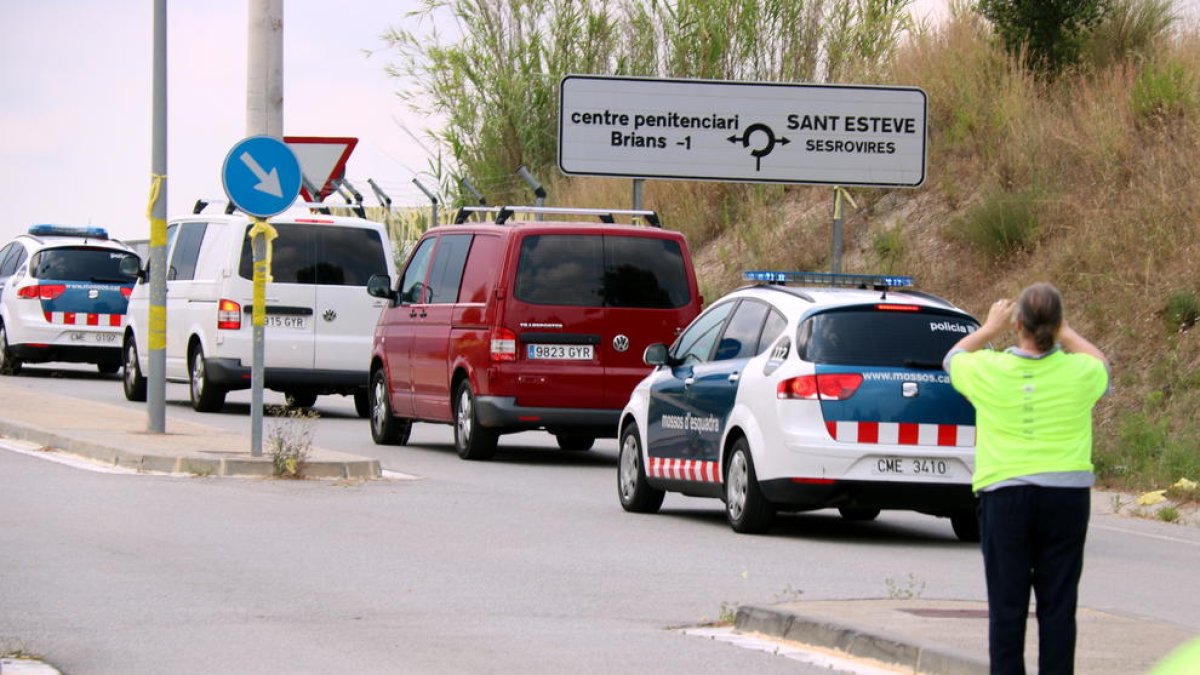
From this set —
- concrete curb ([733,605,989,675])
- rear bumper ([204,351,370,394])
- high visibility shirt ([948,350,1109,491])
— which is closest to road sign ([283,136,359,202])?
rear bumper ([204,351,370,394])

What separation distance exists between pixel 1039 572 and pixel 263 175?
11.2 m

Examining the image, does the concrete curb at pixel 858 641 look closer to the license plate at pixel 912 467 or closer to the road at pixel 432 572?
the road at pixel 432 572

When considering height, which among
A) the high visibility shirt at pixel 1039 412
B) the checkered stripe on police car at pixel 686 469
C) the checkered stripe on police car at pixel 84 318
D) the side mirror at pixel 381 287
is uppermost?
the high visibility shirt at pixel 1039 412

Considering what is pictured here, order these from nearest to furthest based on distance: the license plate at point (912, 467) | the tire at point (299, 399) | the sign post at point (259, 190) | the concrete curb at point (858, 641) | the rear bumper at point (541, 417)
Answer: the concrete curb at point (858, 641) → the license plate at point (912, 467) → the sign post at point (259, 190) → the rear bumper at point (541, 417) → the tire at point (299, 399)

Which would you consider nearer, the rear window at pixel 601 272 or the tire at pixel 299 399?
the rear window at pixel 601 272

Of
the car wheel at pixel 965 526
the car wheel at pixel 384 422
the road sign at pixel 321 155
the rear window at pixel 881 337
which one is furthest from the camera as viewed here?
the road sign at pixel 321 155

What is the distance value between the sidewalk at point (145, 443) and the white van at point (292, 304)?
57.5 inches

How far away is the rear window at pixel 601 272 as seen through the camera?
63.1 ft

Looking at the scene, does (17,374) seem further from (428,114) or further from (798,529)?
(798,529)

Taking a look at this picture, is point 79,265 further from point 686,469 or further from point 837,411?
point 837,411

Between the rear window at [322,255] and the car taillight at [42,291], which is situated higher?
the rear window at [322,255]

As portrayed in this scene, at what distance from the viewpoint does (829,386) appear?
1350 cm

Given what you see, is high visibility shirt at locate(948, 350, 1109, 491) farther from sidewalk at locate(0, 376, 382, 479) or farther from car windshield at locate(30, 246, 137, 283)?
car windshield at locate(30, 246, 137, 283)

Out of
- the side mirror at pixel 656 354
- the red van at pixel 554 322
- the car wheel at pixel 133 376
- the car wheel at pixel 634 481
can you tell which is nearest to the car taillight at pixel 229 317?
the car wheel at pixel 133 376
